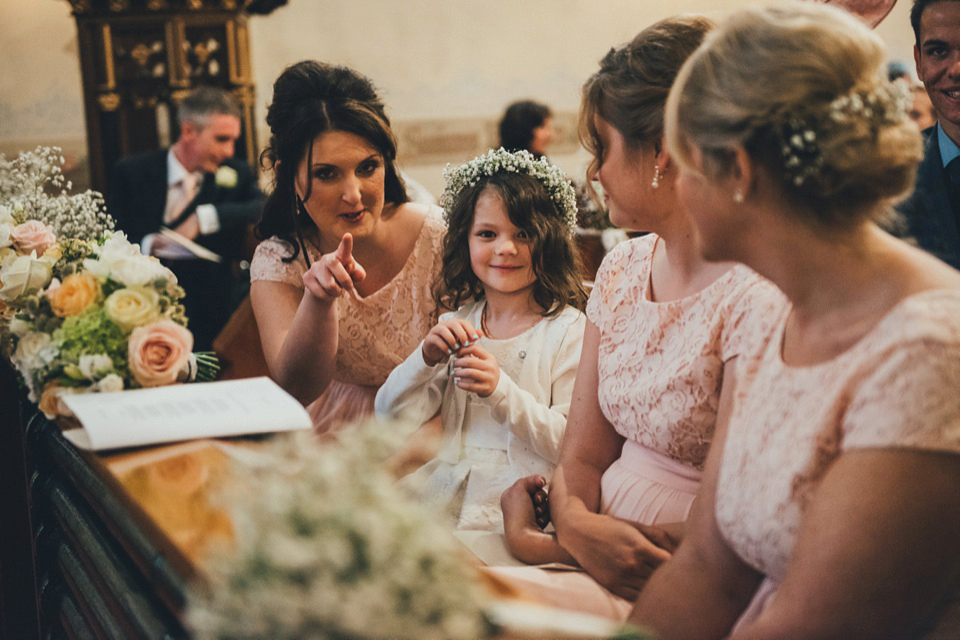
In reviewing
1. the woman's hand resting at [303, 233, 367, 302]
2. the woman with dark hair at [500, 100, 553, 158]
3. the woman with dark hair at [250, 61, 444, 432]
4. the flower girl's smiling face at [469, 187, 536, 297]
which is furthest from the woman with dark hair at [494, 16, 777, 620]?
the woman with dark hair at [500, 100, 553, 158]

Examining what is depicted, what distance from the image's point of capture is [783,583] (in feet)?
4.54

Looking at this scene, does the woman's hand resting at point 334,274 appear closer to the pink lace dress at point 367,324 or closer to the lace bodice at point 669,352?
the pink lace dress at point 367,324

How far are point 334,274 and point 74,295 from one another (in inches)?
27.7

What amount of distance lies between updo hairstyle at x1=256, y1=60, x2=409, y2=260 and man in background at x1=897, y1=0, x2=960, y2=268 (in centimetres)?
161

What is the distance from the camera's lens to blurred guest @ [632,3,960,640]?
1.27 metres

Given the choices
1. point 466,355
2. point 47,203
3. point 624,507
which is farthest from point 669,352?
point 47,203

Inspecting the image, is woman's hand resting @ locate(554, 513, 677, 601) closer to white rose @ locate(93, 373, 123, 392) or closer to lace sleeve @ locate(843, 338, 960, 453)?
lace sleeve @ locate(843, 338, 960, 453)

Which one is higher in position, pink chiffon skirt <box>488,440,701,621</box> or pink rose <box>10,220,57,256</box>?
pink rose <box>10,220,57,256</box>

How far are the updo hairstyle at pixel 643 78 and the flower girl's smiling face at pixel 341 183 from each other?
1.04m

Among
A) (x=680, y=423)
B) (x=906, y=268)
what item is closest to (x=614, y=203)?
(x=680, y=423)

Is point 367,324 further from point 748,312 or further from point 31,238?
point 748,312

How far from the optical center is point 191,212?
19.0 feet

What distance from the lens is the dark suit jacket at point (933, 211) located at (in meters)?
2.92

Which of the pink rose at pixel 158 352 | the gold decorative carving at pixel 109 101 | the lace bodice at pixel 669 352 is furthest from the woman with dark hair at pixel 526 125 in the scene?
the pink rose at pixel 158 352
